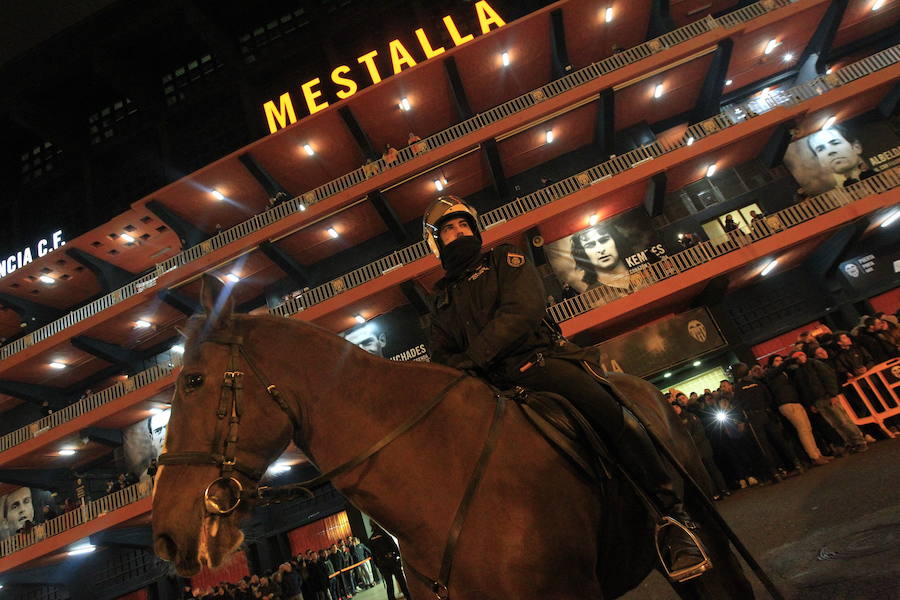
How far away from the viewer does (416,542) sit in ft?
6.22

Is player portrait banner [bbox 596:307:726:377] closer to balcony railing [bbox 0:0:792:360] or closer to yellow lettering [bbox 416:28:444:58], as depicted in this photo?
balcony railing [bbox 0:0:792:360]

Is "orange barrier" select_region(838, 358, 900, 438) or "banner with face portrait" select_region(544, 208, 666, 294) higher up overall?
"banner with face portrait" select_region(544, 208, 666, 294)

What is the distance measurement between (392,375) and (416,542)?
2.35 ft

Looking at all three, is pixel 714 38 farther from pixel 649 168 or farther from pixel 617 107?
pixel 649 168

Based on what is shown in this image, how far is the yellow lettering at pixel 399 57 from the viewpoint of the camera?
22.2 metres

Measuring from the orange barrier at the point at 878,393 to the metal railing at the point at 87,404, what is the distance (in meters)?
22.4

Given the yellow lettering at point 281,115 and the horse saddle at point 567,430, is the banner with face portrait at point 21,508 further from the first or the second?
the horse saddle at point 567,430

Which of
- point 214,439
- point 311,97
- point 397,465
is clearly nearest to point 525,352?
point 397,465

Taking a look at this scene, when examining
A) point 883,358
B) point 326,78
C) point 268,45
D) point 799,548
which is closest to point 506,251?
point 799,548

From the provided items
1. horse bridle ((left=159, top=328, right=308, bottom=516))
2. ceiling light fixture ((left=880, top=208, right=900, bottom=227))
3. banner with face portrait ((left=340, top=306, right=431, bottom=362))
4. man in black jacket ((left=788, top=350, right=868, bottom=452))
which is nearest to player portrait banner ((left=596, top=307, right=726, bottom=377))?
ceiling light fixture ((left=880, top=208, right=900, bottom=227))

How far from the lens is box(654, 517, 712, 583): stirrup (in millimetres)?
2035

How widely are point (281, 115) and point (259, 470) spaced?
25.2m

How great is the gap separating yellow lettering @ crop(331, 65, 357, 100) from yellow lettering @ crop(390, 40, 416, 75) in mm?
2245

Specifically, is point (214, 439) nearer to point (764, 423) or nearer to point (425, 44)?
point (764, 423)
